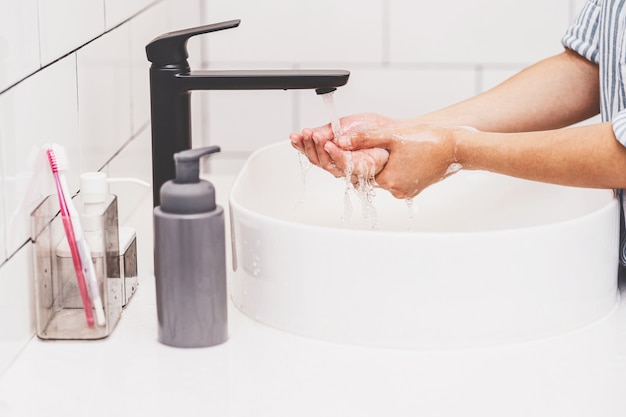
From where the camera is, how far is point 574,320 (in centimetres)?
102

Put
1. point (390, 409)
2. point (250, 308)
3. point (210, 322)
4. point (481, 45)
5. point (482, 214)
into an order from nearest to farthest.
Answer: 1. point (390, 409)
2. point (210, 322)
3. point (250, 308)
4. point (482, 214)
5. point (481, 45)

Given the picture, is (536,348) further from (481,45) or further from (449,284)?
(481,45)

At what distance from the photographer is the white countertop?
830mm

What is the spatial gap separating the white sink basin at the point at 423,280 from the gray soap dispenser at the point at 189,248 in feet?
0.31

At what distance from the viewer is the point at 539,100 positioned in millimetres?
1365

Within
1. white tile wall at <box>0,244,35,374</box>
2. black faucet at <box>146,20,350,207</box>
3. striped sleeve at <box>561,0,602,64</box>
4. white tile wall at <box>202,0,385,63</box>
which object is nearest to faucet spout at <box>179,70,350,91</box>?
black faucet at <box>146,20,350,207</box>

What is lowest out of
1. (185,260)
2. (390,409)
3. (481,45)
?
(390,409)

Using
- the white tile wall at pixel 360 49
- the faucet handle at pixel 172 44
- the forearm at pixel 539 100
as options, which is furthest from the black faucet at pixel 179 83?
the white tile wall at pixel 360 49

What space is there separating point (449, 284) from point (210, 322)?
237 millimetres

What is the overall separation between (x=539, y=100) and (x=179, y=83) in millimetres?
539

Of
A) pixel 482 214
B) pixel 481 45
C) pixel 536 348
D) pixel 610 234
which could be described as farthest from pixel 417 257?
pixel 481 45

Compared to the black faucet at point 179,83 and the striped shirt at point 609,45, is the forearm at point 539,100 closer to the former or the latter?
the striped shirt at point 609,45

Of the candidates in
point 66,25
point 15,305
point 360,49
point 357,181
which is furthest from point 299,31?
point 15,305

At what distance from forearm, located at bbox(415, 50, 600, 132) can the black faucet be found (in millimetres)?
313
